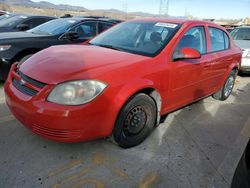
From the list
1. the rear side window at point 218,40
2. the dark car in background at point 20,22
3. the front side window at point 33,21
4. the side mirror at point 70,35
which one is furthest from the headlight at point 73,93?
the front side window at point 33,21

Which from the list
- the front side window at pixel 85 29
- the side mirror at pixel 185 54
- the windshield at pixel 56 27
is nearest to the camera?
the side mirror at pixel 185 54

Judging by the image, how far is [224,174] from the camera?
274cm

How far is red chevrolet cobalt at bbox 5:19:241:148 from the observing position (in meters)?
2.44

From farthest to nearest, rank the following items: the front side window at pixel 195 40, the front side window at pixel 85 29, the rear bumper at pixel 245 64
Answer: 1. the rear bumper at pixel 245 64
2. the front side window at pixel 85 29
3. the front side window at pixel 195 40

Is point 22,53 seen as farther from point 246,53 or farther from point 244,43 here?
point 244,43

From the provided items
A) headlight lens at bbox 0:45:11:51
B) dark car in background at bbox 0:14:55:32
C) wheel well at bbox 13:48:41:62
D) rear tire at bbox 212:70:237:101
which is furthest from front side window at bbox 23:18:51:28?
rear tire at bbox 212:70:237:101

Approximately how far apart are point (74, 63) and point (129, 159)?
1.26 meters

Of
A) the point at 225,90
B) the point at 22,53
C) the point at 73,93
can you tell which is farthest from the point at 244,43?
the point at 73,93

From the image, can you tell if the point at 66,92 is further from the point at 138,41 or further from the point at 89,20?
the point at 89,20

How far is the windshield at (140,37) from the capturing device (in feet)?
10.8

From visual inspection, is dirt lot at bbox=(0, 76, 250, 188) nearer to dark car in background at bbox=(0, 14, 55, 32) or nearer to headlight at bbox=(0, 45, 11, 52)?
headlight at bbox=(0, 45, 11, 52)

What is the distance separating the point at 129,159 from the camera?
2.87 meters

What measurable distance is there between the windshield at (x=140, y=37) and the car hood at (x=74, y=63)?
26cm

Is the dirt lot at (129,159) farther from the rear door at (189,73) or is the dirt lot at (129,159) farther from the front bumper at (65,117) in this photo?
the rear door at (189,73)
